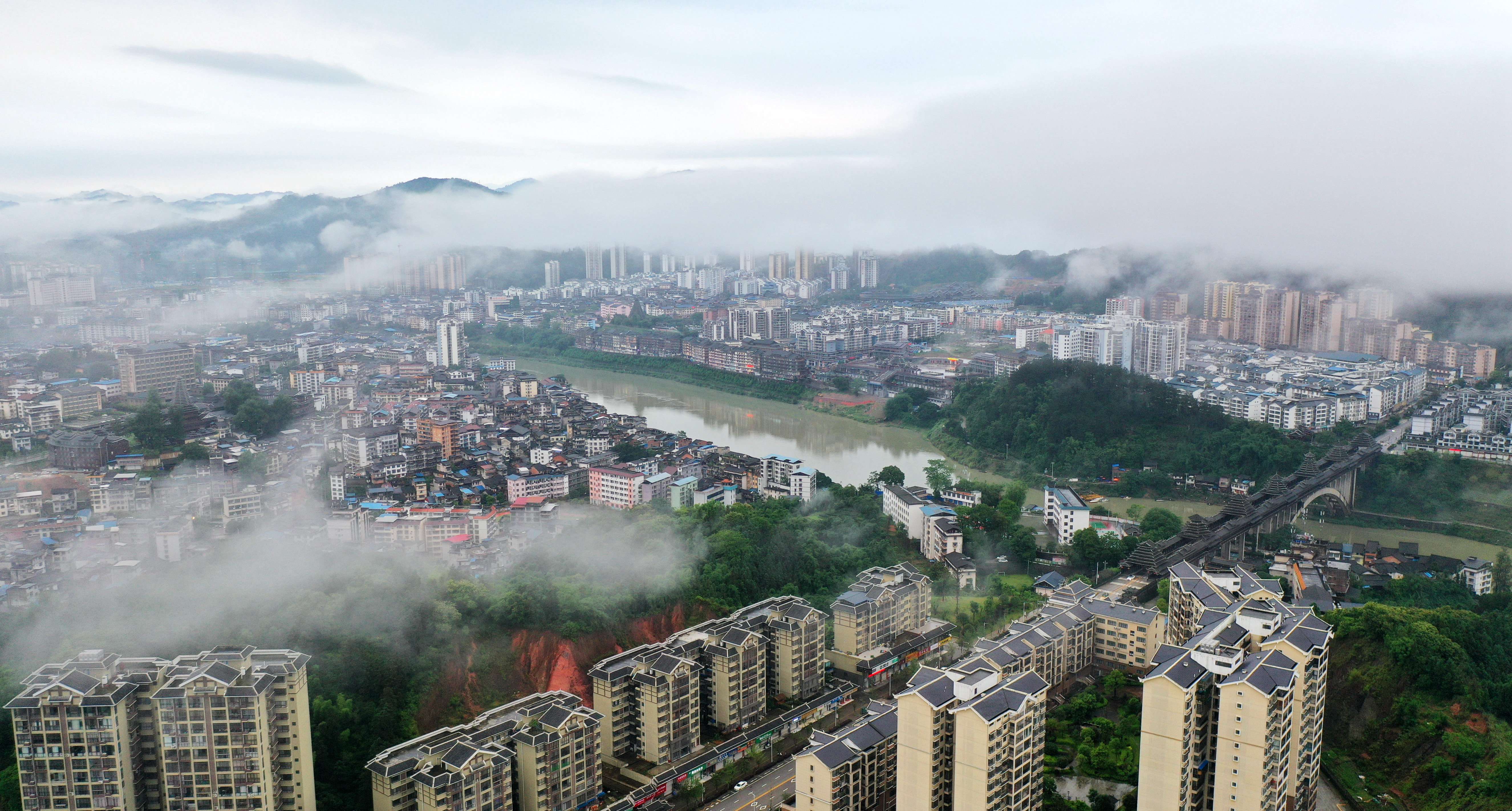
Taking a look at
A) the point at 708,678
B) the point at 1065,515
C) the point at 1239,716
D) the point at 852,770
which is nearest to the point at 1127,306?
the point at 1065,515

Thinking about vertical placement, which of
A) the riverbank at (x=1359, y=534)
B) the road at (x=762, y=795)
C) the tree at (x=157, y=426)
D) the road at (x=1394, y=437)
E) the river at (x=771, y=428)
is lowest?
the road at (x=762, y=795)

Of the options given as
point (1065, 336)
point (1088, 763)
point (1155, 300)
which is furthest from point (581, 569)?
point (1155, 300)

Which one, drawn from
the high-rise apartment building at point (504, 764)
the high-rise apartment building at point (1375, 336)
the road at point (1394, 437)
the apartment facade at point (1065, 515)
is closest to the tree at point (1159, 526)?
the apartment facade at point (1065, 515)

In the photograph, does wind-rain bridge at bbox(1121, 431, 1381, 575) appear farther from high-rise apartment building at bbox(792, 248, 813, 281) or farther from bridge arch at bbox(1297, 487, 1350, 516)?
high-rise apartment building at bbox(792, 248, 813, 281)

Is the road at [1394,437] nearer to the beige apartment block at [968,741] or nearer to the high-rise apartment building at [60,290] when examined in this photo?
the beige apartment block at [968,741]

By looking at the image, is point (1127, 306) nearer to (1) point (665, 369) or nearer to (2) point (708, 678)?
(1) point (665, 369)

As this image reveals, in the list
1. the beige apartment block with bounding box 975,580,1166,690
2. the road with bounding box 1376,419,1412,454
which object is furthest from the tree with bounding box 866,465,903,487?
the road with bounding box 1376,419,1412,454
